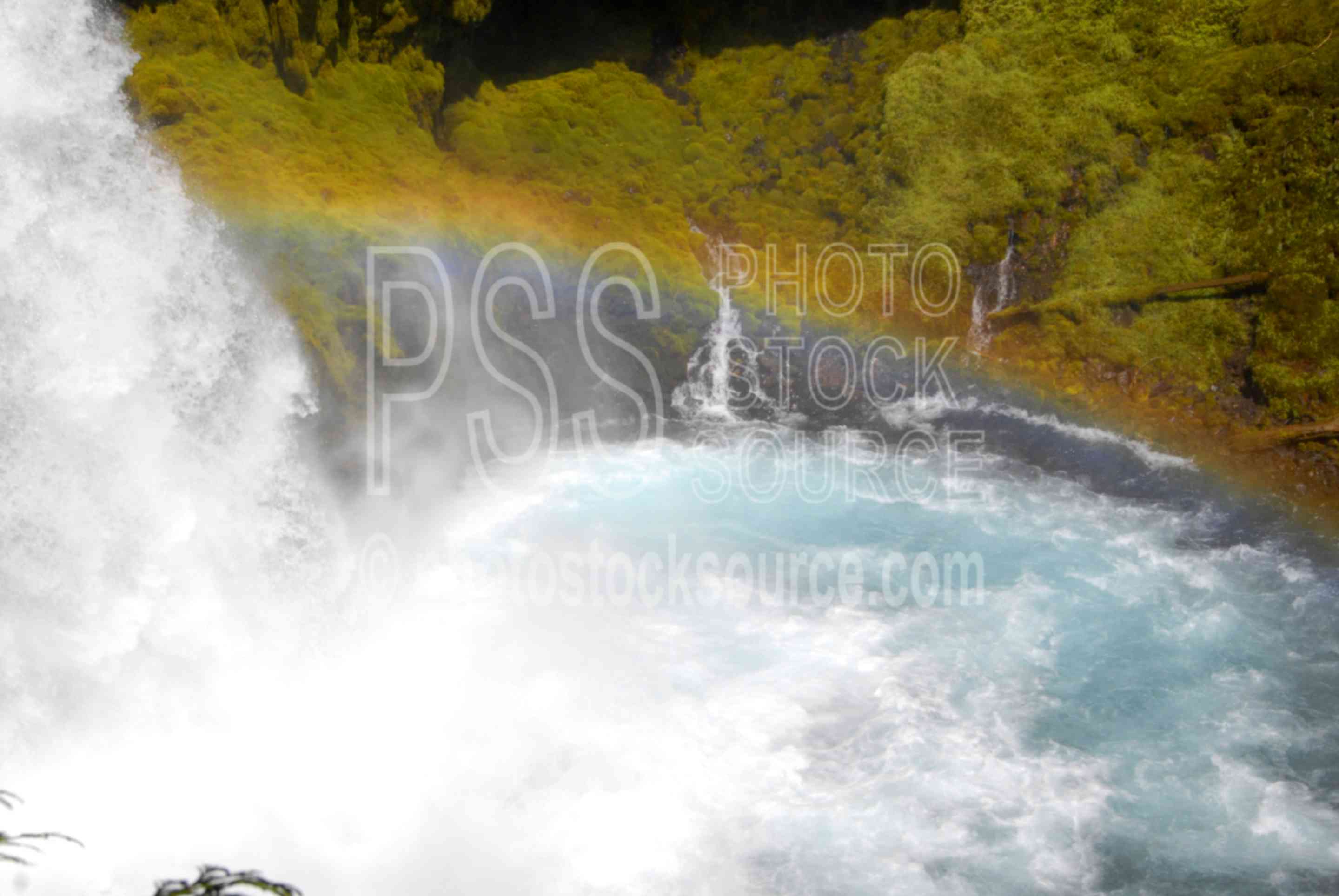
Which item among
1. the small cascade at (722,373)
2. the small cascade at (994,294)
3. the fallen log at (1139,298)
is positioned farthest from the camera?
the small cascade at (994,294)

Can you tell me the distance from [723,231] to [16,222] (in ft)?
49.9

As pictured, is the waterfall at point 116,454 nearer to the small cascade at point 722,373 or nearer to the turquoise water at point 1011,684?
the turquoise water at point 1011,684

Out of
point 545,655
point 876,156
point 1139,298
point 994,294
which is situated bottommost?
point 545,655

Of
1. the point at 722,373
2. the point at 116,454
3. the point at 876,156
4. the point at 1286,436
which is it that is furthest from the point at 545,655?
the point at 1286,436

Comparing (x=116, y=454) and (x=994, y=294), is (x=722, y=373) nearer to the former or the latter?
(x=994, y=294)

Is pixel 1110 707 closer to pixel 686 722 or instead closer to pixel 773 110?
pixel 686 722

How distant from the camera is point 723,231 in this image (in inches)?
1060

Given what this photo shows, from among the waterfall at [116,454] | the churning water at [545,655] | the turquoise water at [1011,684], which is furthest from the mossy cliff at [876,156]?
the turquoise water at [1011,684]

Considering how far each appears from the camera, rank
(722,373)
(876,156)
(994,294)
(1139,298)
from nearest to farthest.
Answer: (1139,298) < (722,373) < (994,294) < (876,156)

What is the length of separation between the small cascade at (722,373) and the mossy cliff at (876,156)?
672 mm

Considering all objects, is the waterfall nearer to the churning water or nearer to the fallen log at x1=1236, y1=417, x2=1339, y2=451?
the churning water

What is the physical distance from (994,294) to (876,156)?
4624 mm

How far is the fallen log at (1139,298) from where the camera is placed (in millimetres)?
24031

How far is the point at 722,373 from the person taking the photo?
25422mm
